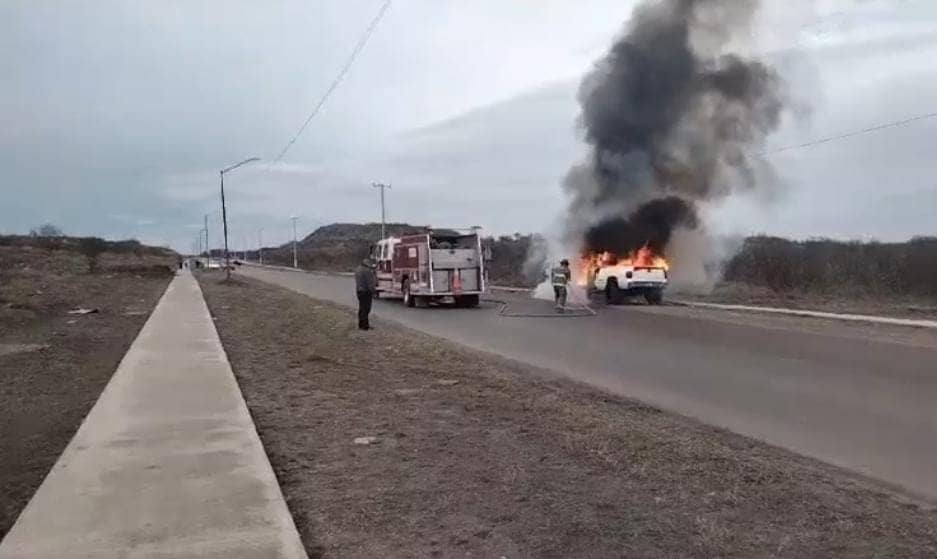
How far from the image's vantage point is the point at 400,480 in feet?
21.6

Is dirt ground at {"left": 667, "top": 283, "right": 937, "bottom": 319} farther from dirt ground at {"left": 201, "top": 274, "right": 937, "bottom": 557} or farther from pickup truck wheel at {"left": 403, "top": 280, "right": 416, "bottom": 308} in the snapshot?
dirt ground at {"left": 201, "top": 274, "right": 937, "bottom": 557}

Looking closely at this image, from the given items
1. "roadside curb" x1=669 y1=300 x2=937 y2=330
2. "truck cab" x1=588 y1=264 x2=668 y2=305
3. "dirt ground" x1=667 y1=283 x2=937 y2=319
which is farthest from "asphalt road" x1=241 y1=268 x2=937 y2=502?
"truck cab" x1=588 y1=264 x2=668 y2=305

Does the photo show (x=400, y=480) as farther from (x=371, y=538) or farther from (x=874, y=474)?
(x=874, y=474)

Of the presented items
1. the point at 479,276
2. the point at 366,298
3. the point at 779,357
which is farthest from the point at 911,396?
the point at 479,276

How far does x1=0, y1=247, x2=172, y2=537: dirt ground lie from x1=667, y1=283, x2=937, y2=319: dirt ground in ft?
62.0

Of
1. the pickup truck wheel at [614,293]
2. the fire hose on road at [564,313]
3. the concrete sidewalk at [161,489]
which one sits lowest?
the fire hose on road at [564,313]

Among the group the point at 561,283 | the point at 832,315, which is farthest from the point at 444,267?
the point at 832,315

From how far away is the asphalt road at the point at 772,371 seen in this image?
822 centimetres

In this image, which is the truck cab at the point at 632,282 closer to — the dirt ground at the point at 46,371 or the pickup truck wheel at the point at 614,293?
the pickup truck wheel at the point at 614,293

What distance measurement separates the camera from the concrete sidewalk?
Result: 4922 millimetres

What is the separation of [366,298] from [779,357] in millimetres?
8982

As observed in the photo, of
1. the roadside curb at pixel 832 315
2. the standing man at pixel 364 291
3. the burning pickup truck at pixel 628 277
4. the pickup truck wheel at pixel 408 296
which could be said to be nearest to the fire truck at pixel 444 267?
the pickup truck wheel at pixel 408 296

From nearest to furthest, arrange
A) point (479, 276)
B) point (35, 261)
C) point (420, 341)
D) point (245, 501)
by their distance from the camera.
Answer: point (245, 501)
point (420, 341)
point (479, 276)
point (35, 261)

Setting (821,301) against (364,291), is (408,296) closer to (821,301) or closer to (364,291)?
(364,291)
